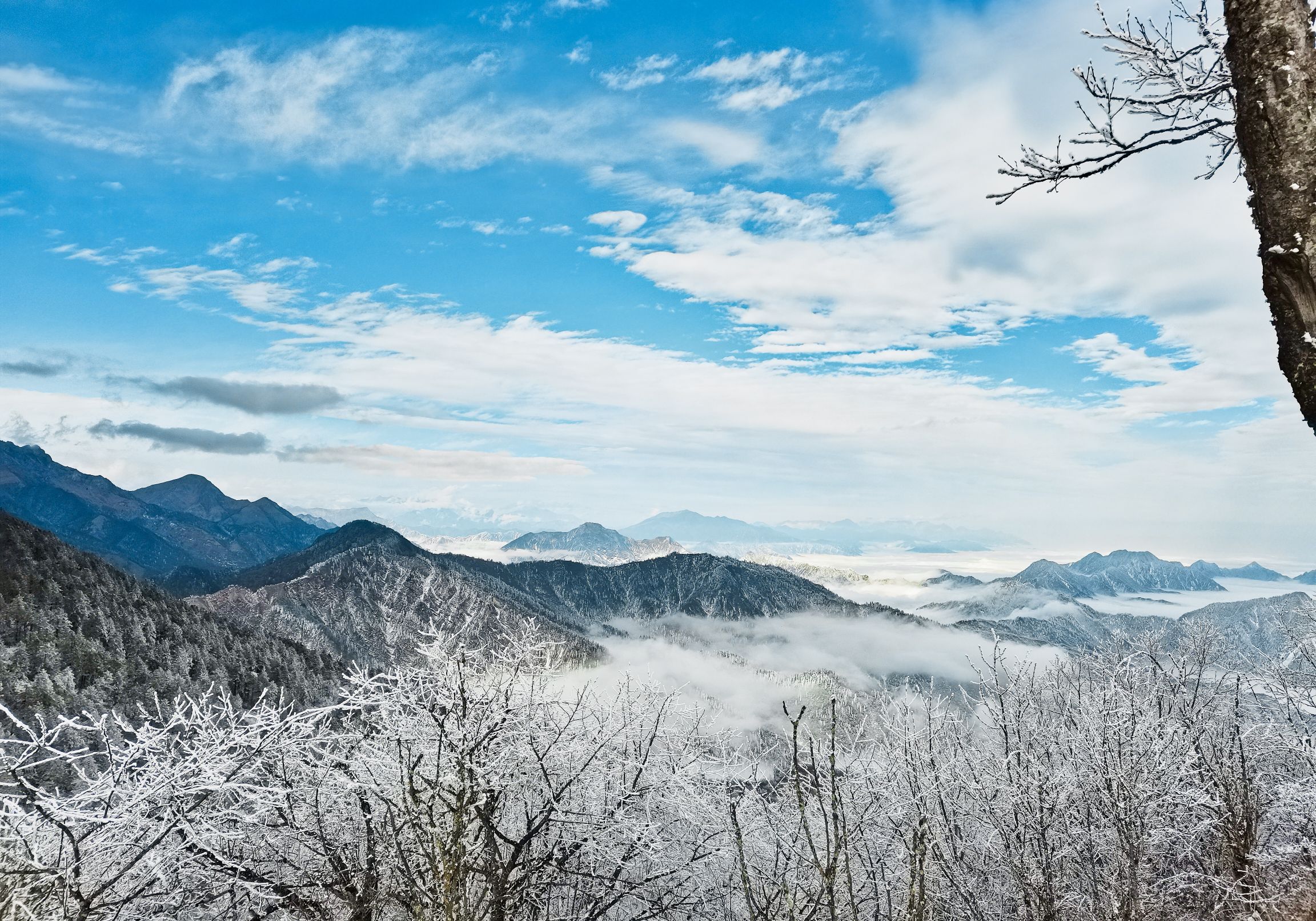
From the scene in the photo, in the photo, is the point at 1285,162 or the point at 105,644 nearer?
the point at 1285,162

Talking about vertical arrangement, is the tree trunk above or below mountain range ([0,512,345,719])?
above

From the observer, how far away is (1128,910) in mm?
10508

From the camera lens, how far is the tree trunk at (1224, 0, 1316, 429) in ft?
8.64

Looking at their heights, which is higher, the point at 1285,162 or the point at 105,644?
the point at 1285,162

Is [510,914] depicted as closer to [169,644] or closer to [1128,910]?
[1128,910]

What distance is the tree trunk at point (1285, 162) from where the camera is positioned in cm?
263

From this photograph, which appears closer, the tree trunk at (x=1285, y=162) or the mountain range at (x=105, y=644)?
the tree trunk at (x=1285, y=162)

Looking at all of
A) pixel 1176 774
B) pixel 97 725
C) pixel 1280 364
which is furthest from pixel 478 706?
pixel 1176 774

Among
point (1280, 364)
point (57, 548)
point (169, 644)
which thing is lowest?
point (169, 644)

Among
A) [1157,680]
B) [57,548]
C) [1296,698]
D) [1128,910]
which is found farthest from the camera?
[57,548]

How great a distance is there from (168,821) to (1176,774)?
15.7 metres

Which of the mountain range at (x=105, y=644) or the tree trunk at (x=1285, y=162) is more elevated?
the tree trunk at (x=1285, y=162)

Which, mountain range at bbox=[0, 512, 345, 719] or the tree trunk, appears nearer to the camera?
the tree trunk

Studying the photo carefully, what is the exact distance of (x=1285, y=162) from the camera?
269cm
